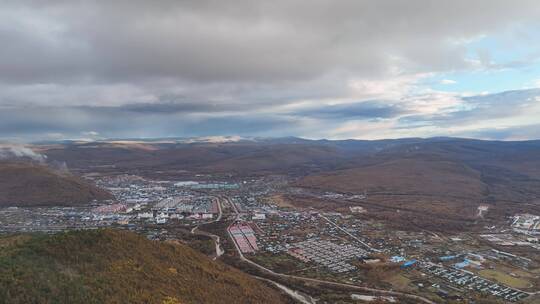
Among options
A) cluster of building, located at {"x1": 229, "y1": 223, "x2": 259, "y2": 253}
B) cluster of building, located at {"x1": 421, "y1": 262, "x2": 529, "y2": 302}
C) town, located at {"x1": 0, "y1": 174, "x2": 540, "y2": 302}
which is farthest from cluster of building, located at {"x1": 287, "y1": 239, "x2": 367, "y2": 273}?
cluster of building, located at {"x1": 421, "y1": 262, "x2": 529, "y2": 302}

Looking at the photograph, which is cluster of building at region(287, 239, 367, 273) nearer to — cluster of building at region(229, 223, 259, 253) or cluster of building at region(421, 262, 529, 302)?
cluster of building at region(229, 223, 259, 253)

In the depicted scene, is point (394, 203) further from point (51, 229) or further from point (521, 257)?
point (51, 229)

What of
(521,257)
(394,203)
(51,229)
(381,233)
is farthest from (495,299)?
(51,229)

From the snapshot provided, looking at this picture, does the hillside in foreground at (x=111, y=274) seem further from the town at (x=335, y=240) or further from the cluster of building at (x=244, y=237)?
the cluster of building at (x=244, y=237)

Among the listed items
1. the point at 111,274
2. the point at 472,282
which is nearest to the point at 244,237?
the point at 472,282

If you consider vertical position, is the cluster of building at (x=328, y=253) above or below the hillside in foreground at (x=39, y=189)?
below

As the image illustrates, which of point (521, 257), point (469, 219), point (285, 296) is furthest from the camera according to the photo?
point (469, 219)

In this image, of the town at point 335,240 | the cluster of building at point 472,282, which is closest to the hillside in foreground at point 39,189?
the town at point 335,240
